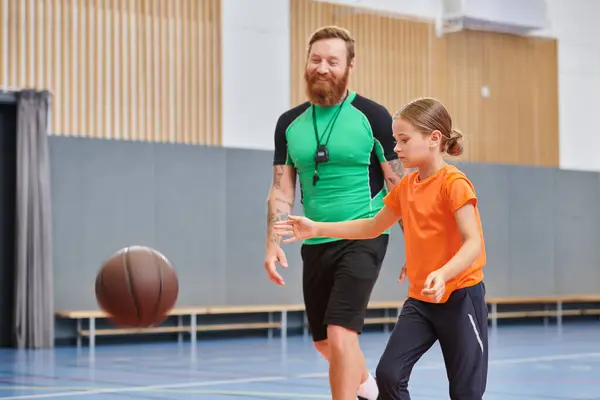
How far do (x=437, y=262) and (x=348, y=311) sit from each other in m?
0.81

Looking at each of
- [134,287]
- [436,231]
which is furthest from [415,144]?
[134,287]

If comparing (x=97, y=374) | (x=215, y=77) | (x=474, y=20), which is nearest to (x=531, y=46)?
(x=474, y=20)

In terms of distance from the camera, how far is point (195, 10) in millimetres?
12742

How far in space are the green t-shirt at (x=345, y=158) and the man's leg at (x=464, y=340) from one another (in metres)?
0.97

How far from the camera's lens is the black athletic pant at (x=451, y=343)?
11.4 ft

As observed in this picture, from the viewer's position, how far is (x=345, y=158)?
4.39 meters

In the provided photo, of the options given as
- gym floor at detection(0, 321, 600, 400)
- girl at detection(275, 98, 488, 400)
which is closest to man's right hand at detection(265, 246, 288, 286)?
girl at detection(275, 98, 488, 400)

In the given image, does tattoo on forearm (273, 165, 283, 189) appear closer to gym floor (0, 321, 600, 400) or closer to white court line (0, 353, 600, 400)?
gym floor (0, 321, 600, 400)

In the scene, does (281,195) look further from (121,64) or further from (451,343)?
(121,64)

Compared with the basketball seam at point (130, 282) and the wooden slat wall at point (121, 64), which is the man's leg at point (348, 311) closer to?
the basketball seam at point (130, 282)

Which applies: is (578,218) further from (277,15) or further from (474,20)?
(277,15)

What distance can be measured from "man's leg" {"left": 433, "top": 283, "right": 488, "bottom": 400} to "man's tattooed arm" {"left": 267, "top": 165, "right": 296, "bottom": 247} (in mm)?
1319

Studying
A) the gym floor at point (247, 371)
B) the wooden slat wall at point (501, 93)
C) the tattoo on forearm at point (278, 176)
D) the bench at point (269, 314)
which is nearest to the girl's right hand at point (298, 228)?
the tattoo on forearm at point (278, 176)

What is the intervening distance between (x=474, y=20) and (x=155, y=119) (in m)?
5.62
